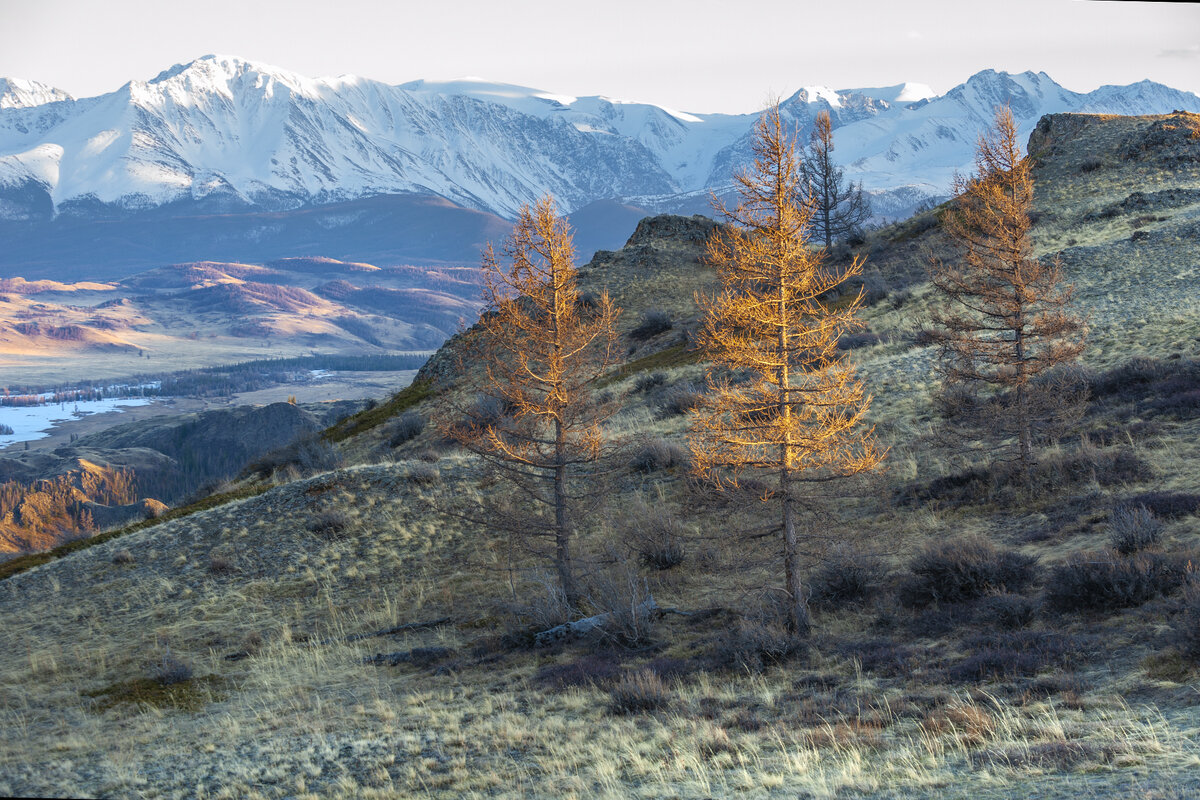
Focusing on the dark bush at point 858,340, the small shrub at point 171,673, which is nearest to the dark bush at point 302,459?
the small shrub at point 171,673

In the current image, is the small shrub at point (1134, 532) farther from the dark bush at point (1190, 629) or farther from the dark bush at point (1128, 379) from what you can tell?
the dark bush at point (1128, 379)

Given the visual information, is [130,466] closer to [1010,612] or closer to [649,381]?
[649,381]

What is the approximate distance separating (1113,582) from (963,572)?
202 centimetres

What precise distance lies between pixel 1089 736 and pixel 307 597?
1527cm

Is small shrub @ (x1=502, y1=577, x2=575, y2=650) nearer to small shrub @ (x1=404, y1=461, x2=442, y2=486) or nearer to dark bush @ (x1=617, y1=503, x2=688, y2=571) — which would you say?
dark bush @ (x1=617, y1=503, x2=688, y2=571)

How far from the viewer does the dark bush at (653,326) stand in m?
43.7

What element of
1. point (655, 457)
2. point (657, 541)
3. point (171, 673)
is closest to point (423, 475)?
point (655, 457)

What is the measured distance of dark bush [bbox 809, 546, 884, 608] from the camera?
13.1 metres

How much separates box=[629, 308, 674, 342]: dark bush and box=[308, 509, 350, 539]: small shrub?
80.5 ft

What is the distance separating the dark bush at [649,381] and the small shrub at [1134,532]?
20.8 metres

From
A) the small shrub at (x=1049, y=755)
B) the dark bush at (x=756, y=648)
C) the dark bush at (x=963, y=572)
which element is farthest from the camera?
the dark bush at (x=963, y=572)

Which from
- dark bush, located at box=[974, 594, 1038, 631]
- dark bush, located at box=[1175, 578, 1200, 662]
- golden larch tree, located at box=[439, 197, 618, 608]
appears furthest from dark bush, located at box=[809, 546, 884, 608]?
dark bush, located at box=[1175, 578, 1200, 662]

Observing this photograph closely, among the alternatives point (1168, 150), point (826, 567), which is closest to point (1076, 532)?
point (826, 567)

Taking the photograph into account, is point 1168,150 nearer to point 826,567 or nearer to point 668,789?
point 826,567
